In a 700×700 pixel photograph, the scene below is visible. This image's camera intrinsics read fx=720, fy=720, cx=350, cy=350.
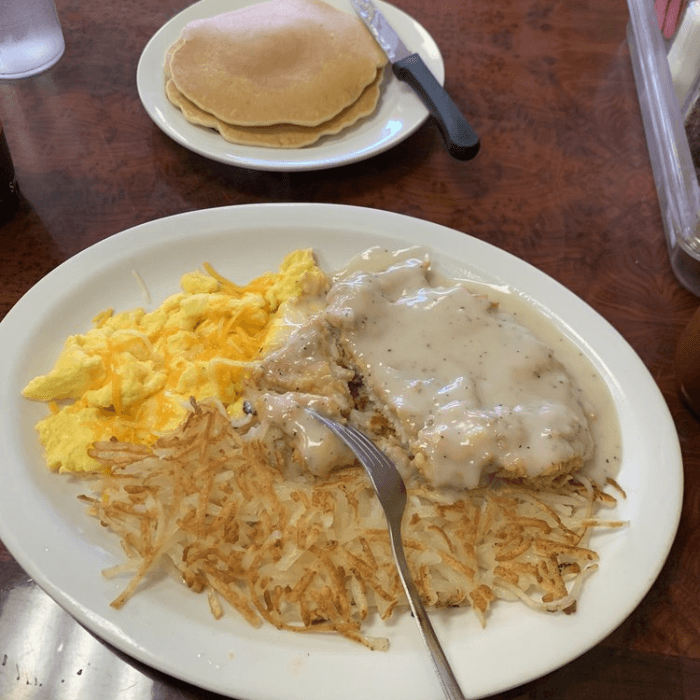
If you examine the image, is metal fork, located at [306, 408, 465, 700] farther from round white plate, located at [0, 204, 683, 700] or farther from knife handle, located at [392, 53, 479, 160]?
knife handle, located at [392, 53, 479, 160]

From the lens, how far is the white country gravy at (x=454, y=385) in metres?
1.75

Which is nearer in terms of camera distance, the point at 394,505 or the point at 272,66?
the point at 394,505

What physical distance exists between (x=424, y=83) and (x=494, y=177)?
1.44ft

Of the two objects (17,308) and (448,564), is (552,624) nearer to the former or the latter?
(448,564)

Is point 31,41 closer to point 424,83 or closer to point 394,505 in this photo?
point 424,83

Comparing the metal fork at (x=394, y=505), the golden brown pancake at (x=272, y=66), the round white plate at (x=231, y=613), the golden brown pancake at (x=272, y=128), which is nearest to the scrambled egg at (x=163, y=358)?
the round white plate at (x=231, y=613)

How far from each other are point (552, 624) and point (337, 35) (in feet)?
7.21

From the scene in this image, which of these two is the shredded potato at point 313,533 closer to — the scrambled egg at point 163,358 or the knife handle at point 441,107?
the scrambled egg at point 163,358

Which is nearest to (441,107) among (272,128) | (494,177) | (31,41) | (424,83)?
(424,83)

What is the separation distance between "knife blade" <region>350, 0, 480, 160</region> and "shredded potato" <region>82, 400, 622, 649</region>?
1.26m

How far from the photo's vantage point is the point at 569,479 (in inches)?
72.2

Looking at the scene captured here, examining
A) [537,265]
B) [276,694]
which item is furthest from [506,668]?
[537,265]

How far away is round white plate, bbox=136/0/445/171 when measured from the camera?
8.20 feet

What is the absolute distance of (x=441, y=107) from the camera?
8.61 feet
